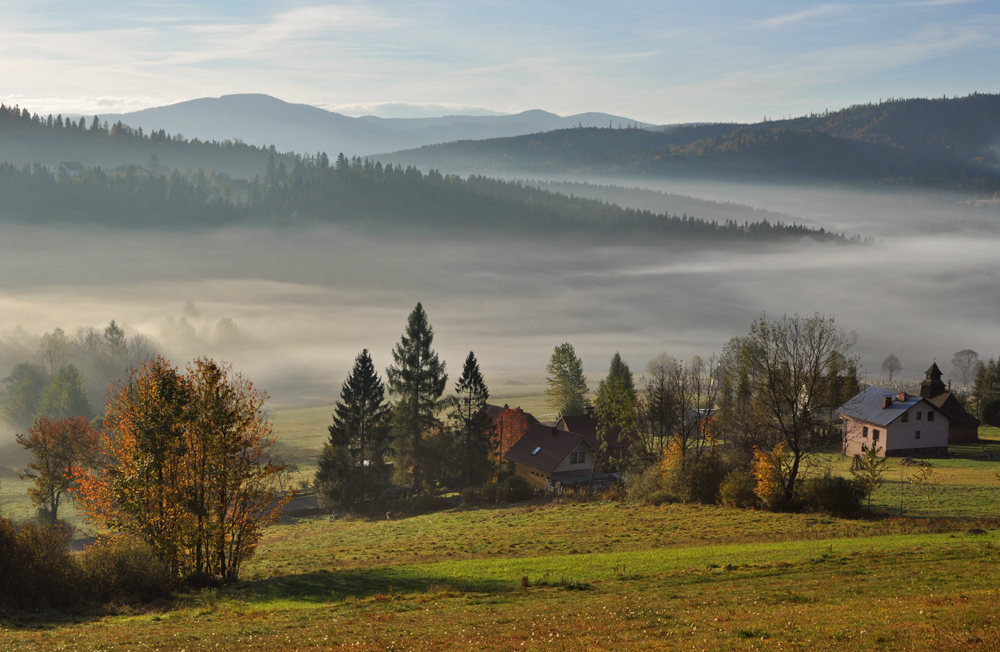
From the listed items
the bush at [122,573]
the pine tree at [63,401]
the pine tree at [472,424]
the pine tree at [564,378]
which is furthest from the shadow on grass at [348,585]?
the pine tree at [63,401]

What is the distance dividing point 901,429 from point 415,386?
2024 inches

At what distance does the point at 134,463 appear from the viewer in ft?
102

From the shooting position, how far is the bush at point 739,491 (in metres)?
46.0

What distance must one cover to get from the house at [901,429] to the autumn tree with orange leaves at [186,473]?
62.2 meters

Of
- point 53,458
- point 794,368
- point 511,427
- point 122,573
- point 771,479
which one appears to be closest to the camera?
point 122,573

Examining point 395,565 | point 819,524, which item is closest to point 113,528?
point 395,565

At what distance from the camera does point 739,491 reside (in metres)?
46.1

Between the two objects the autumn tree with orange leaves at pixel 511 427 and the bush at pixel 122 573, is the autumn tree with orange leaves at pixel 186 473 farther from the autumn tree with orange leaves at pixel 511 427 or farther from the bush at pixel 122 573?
the autumn tree with orange leaves at pixel 511 427

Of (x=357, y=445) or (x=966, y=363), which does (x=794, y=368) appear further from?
(x=966, y=363)

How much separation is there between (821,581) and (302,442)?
10717cm

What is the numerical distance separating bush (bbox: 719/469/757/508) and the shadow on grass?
25.1 metres

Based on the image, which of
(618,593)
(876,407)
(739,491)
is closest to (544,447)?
(739,491)

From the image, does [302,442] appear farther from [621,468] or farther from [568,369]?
[621,468]

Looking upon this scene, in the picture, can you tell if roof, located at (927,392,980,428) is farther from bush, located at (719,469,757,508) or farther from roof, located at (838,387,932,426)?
bush, located at (719,469,757,508)
